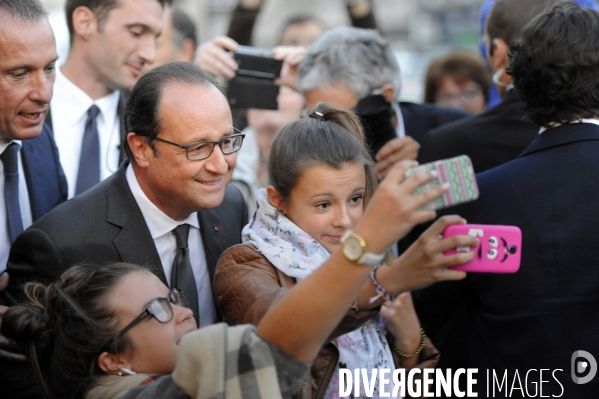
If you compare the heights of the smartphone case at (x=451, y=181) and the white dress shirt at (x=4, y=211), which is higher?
the smartphone case at (x=451, y=181)

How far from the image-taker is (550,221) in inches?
116

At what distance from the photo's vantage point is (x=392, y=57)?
4750mm

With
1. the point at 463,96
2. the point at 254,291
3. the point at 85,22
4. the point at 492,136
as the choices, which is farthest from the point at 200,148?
the point at 463,96

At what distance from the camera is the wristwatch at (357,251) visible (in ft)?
6.53

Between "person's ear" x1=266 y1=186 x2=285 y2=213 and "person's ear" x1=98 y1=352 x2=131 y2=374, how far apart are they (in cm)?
82

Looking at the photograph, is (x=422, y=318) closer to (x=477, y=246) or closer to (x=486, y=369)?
(x=486, y=369)

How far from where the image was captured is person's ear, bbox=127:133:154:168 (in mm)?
3227

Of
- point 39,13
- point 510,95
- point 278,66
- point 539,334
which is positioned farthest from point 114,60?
point 539,334

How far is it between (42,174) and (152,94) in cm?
86

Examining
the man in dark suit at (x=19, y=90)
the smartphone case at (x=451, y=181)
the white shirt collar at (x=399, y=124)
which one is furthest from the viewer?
the white shirt collar at (x=399, y=124)

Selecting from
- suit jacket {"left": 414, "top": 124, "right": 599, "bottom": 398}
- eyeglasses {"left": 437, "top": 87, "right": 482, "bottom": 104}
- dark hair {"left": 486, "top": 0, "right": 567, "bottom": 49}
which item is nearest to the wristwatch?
suit jacket {"left": 414, "top": 124, "right": 599, "bottom": 398}

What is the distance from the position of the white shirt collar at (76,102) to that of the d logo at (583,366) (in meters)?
2.89

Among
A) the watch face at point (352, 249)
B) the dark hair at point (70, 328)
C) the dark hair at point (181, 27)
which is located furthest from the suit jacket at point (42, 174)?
the dark hair at point (181, 27)

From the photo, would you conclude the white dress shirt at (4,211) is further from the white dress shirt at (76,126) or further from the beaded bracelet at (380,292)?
the beaded bracelet at (380,292)
